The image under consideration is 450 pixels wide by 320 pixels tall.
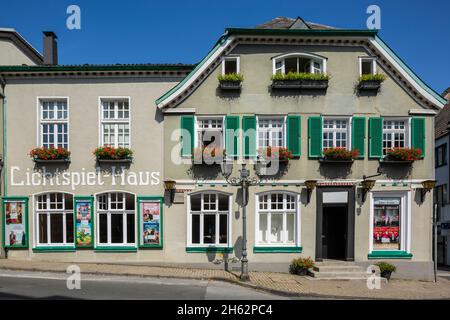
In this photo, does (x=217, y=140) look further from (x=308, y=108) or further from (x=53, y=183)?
(x=53, y=183)

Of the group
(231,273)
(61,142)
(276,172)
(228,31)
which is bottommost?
(231,273)

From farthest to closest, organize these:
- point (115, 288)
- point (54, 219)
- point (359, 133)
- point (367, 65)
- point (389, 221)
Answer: point (367, 65) < point (54, 219) < point (389, 221) < point (359, 133) < point (115, 288)

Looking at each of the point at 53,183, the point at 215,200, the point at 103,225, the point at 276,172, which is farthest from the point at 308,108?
the point at 53,183

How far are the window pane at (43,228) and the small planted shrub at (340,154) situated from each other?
41.1ft

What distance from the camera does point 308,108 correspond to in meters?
13.9

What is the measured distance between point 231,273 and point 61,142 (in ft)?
30.5

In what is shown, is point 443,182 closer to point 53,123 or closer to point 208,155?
point 208,155

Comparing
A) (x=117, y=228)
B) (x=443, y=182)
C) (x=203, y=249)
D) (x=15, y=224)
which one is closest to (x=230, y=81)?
(x=203, y=249)

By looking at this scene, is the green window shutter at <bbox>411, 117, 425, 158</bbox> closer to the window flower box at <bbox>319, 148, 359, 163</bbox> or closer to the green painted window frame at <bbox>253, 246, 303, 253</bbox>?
the window flower box at <bbox>319, 148, 359, 163</bbox>

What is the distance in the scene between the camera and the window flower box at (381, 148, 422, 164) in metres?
13.5

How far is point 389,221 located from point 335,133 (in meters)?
4.47

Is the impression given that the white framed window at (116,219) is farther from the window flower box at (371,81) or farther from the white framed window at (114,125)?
the window flower box at (371,81)

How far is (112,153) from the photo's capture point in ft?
44.7
